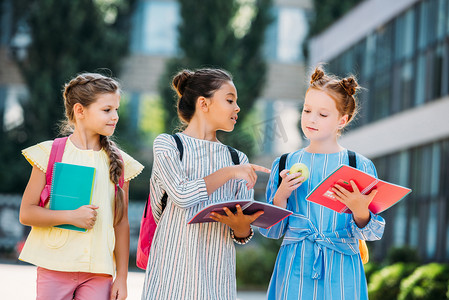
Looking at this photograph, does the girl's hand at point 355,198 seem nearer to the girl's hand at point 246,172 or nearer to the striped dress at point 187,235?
the girl's hand at point 246,172

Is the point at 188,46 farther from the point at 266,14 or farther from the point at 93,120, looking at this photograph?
the point at 93,120

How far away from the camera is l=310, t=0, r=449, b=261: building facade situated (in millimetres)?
11688

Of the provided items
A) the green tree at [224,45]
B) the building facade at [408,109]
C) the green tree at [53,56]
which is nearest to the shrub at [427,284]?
the building facade at [408,109]

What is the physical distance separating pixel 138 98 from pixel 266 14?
16.9 feet

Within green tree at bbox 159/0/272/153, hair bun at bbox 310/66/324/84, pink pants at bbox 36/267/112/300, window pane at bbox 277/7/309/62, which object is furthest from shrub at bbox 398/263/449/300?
window pane at bbox 277/7/309/62

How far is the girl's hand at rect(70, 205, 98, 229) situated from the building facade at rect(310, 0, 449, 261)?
301 inches

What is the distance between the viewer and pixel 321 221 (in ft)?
11.3

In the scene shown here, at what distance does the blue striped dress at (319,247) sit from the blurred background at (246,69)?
8985 mm

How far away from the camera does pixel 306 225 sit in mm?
3441

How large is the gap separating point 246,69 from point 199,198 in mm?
19095

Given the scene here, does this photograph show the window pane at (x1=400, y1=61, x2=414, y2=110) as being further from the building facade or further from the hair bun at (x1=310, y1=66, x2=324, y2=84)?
the hair bun at (x1=310, y1=66, x2=324, y2=84)

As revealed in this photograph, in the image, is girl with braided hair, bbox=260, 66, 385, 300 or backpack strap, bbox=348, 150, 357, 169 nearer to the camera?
girl with braided hair, bbox=260, 66, 385, 300

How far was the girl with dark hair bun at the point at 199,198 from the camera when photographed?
3281 mm

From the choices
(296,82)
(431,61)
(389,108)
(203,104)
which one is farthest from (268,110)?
(203,104)
